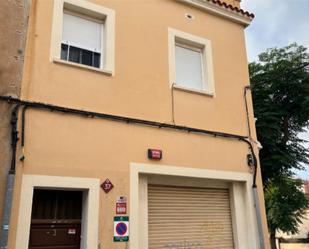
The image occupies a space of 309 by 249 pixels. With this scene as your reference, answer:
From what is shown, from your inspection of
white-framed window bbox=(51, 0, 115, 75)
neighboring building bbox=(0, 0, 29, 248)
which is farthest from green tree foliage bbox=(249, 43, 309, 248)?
neighboring building bbox=(0, 0, 29, 248)

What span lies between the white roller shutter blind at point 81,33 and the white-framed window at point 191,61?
1.86m

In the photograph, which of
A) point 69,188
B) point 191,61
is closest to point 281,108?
point 191,61

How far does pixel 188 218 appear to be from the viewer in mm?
7395

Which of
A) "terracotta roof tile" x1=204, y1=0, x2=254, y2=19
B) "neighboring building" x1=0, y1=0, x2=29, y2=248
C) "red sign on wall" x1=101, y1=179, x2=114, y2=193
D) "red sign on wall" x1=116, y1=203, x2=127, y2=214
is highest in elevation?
"terracotta roof tile" x1=204, y1=0, x2=254, y2=19

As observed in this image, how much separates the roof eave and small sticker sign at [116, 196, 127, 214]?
5.58 m

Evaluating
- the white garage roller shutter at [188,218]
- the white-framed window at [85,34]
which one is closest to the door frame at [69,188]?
the white garage roller shutter at [188,218]

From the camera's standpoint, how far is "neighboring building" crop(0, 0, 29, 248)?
545 centimetres

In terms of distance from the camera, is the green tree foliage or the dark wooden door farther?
the green tree foliage

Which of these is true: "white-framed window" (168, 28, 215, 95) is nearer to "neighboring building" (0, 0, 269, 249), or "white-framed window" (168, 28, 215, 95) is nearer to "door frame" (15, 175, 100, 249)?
"neighboring building" (0, 0, 269, 249)

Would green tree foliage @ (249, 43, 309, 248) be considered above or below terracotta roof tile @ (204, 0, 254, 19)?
below

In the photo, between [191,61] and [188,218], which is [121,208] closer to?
[188,218]

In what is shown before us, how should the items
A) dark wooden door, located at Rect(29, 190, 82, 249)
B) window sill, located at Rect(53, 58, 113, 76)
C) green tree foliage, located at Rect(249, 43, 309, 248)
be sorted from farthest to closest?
1. green tree foliage, located at Rect(249, 43, 309, 248)
2. window sill, located at Rect(53, 58, 113, 76)
3. dark wooden door, located at Rect(29, 190, 82, 249)

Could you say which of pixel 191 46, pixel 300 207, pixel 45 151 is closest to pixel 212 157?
pixel 191 46

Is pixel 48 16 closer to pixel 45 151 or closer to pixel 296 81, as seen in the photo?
pixel 45 151
